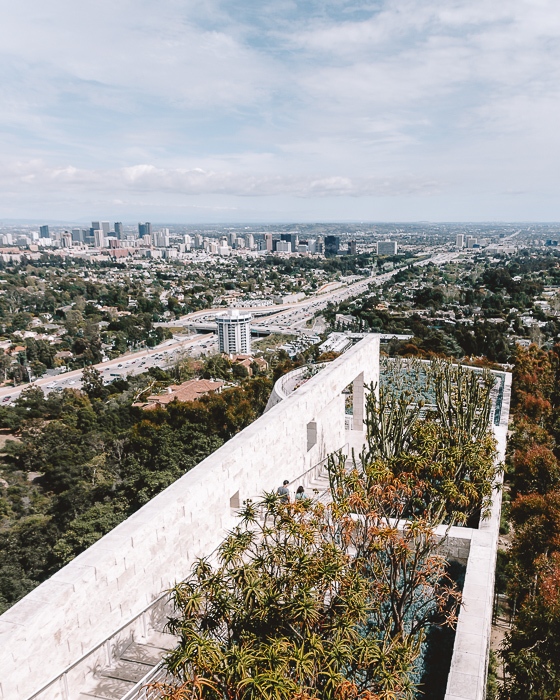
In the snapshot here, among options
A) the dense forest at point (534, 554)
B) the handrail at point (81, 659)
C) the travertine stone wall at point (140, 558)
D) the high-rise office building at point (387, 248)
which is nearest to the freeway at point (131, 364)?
the dense forest at point (534, 554)

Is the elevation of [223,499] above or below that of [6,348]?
above

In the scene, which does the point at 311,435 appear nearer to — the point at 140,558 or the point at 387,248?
the point at 140,558

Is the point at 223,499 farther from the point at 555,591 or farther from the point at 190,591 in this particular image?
the point at 555,591

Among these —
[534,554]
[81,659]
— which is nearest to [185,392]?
[534,554]

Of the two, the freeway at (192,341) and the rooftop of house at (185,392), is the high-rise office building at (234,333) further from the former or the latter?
the rooftop of house at (185,392)

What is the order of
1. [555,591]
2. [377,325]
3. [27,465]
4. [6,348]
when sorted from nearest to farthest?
1. [555,591]
2. [27,465]
3. [377,325]
4. [6,348]

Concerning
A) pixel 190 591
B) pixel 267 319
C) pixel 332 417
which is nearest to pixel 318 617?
pixel 190 591
